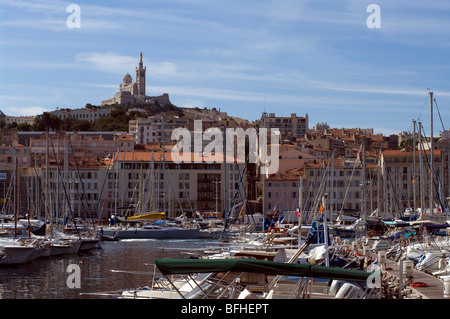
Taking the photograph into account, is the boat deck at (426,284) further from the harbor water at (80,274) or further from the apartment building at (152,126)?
the apartment building at (152,126)

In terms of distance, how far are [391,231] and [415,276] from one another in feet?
64.0

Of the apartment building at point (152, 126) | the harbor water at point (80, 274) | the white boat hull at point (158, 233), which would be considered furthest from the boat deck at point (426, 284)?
the apartment building at point (152, 126)

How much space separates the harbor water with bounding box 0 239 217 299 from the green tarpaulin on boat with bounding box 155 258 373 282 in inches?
216

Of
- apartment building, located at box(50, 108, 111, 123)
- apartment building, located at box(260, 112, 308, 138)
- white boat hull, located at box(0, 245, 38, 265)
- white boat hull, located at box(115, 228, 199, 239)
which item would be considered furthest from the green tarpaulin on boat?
apartment building, located at box(50, 108, 111, 123)

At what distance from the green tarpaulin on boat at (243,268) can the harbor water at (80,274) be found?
550cm

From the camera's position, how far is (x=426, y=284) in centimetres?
2186

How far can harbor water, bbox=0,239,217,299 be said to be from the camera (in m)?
26.2

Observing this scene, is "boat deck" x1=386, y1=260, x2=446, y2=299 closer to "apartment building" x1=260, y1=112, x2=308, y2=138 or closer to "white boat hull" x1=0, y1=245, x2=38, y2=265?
"white boat hull" x1=0, y1=245, x2=38, y2=265

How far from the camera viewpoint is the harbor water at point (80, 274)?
86.0 feet
